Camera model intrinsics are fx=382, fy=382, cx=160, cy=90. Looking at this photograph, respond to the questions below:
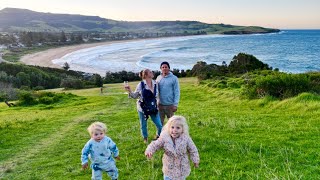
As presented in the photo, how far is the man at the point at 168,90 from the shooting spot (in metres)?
11.3

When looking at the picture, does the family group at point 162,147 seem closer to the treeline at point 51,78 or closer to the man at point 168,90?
the man at point 168,90

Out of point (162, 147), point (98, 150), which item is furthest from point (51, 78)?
point (162, 147)

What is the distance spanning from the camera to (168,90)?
1141 centimetres

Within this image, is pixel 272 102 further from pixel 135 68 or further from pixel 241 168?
pixel 135 68

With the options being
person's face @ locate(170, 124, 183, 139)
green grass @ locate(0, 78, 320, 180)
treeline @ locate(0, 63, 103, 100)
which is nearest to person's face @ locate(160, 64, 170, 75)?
green grass @ locate(0, 78, 320, 180)

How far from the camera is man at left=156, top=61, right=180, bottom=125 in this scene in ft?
37.2

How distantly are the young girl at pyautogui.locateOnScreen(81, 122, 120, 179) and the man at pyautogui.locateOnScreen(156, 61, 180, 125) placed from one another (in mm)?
3817

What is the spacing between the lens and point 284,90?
2153cm

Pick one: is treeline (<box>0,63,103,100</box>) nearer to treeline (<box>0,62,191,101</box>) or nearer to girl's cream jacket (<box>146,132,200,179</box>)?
treeline (<box>0,62,191,101</box>)

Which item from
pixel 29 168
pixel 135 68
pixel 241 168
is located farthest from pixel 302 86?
pixel 135 68

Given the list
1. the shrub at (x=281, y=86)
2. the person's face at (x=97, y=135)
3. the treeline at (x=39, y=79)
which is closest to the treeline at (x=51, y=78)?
the treeline at (x=39, y=79)

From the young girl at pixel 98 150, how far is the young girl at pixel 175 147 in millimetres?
1429

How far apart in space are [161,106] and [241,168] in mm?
3547

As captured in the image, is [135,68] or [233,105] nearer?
[233,105]
